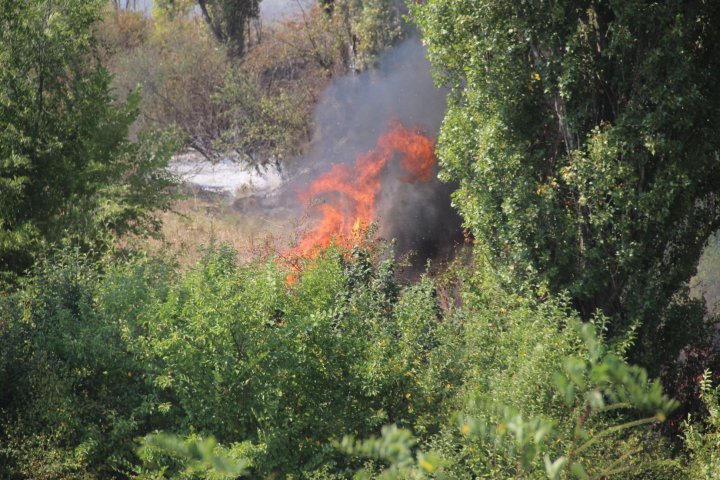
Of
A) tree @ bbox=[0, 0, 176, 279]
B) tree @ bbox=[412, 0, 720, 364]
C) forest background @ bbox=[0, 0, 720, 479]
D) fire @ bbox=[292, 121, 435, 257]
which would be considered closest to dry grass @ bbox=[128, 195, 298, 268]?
fire @ bbox=[292, 121, 435, 257]

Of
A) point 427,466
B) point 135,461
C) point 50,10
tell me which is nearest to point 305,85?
point 50,10

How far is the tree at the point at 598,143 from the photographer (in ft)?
35.1

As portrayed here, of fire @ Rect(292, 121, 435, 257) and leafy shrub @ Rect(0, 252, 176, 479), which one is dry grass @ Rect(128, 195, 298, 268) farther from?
leafy shrub @ Rect(0, 252, 176, 479)

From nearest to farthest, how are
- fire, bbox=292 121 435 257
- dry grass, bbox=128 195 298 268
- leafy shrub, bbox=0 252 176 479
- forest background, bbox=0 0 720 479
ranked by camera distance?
forest background, bbox=0 0 720 479 → leafy shrub, bbox=0 252 176 479 → fire, bbox=292 121 435 257 → dry grass, bbox=128 195 298 268

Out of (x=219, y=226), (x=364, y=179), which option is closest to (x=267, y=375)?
(x=364, y=179)

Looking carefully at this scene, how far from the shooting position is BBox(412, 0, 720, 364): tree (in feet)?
35.1

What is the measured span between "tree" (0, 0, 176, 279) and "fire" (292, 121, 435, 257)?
15.3 feet

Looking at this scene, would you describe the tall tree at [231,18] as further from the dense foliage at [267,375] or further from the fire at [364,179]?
the dense foliage at [267,375]

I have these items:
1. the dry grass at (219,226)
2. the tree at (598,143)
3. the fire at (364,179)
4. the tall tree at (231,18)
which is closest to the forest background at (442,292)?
the tree at (598,143)

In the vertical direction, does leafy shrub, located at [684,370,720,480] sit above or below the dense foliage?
below

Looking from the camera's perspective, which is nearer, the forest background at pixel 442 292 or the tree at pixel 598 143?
the forest background at pixel 442 292

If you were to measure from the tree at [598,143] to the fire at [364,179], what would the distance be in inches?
298

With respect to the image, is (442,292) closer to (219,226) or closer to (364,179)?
(364,179)

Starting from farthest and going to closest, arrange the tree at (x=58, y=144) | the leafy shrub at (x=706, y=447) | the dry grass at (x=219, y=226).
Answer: the dry grass at (x=219, y=226), the tree at (x=58, y=144), the leafy shrub at (x=706, y=447)
